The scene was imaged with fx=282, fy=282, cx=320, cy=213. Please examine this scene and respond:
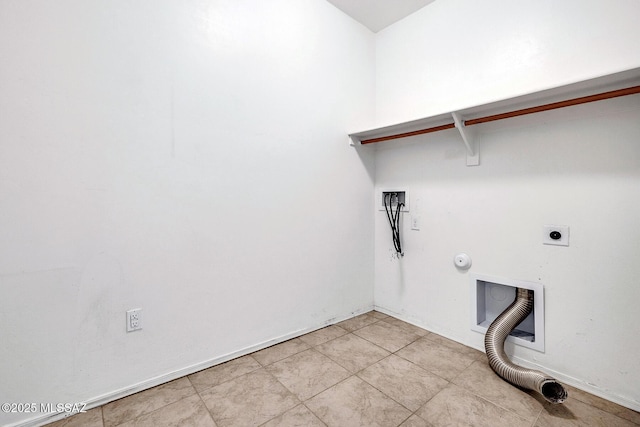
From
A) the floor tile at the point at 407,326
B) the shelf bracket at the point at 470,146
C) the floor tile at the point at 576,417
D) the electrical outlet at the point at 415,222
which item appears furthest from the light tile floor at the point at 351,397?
the shelf bracket at the point at 470,146

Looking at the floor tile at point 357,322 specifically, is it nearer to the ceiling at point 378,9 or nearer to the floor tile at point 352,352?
the floor tile at point 352,352

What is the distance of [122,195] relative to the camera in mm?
1466

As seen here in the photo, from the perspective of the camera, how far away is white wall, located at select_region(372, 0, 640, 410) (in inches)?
57.4

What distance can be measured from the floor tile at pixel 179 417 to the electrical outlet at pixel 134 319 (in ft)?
1.38

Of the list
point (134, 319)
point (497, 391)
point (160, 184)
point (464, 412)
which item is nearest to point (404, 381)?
point (464, 412)

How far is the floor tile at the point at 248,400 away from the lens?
135cm

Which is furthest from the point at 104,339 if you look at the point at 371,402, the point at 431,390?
the point at 431,390

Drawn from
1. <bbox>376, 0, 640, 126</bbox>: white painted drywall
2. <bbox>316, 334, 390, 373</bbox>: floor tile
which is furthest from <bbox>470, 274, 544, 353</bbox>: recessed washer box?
<bbox>376, 0, 640, 126</bbox>: white painted drywall

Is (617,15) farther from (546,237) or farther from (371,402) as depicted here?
(371,402)

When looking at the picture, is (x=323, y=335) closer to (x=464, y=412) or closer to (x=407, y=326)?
(x=407, y=326)

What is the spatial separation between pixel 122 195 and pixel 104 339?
0.74 m

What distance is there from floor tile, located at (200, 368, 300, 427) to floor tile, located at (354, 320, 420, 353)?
0.83 m

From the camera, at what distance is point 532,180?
5.68ft

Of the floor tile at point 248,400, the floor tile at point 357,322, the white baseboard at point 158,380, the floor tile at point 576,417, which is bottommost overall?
the floor tile at point 576,417
